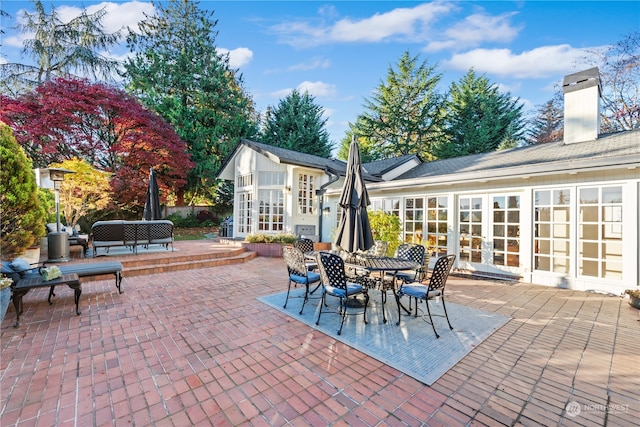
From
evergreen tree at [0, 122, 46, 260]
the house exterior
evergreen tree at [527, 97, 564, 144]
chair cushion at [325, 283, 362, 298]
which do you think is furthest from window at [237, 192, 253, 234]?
evergreen tree at [527, 97, 564, 144]

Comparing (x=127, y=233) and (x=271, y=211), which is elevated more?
(x=271, y=211)

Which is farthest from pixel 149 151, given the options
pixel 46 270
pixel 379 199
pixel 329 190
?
pixel 379 199

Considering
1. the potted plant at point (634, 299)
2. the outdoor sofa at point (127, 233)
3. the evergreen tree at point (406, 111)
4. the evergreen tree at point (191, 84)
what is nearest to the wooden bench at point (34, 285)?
the outdoor sofa at point (127, 233)

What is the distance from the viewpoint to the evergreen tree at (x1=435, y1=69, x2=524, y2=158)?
19.2 m

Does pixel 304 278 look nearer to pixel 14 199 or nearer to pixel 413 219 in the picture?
pixel 413 219

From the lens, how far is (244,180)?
42.1 ft

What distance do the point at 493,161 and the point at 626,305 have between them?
239 inches

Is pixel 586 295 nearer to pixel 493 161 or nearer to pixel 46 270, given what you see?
pixel 493 161

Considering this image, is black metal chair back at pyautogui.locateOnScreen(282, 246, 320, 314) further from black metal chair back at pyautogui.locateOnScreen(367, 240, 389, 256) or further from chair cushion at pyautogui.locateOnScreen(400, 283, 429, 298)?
black metal chair back at pyautogui.locateOnScreen(367, 240, 389, 256)

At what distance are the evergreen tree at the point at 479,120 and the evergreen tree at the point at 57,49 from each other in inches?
929

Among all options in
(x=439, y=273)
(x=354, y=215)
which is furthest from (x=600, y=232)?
(x=354, y=215)

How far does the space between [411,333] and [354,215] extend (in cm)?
221

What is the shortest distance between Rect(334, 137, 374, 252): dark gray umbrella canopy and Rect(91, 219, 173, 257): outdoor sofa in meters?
6.41

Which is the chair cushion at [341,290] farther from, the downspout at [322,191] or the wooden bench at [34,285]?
the downspout at [322,191]
